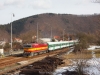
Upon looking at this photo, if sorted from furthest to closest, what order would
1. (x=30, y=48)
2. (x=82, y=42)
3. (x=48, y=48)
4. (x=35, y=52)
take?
(x=82, y=42) → (x=48, y=48) → (x=35, y=52) → (x=30, y=48)

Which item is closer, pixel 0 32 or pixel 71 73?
pixel 71 73

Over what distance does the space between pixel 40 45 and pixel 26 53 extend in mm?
6181

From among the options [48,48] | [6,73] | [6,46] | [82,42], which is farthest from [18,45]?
[6,73]

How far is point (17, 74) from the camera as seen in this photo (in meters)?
23.2

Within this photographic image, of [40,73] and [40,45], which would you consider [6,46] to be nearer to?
[40,45]

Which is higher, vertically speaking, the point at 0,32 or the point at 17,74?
the point at 0,32

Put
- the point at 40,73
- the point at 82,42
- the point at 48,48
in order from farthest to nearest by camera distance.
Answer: the point at 82,42 < the point at 48,48 < the point at 40,73

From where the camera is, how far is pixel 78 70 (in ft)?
69.6

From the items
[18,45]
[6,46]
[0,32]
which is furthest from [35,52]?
[0,32]

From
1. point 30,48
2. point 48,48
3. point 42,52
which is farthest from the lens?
point 48,48

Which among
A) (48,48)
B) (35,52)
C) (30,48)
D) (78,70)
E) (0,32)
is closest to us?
(78,70)

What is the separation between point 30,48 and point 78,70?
2625 centimetres

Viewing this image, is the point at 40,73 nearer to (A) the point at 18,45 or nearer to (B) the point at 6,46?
(B) the point at 6,46

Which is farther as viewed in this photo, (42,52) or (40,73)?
(42,52)
